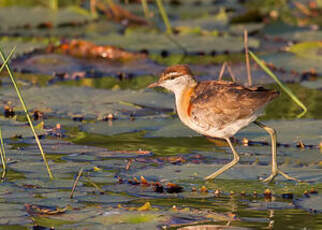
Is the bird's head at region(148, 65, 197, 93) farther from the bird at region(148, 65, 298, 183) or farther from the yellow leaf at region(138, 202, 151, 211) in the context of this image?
the yellow leaf at region(138, 202, 151, 211)

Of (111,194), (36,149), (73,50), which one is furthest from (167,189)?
(73,50)

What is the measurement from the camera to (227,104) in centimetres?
780

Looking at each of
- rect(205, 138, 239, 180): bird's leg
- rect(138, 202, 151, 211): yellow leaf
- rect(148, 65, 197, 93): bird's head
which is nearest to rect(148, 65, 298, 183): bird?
rect(205, 138, 239, 180): bird's leg

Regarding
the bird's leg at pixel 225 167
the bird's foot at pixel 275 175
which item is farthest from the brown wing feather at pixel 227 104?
the bird's foot at pixel 275 175

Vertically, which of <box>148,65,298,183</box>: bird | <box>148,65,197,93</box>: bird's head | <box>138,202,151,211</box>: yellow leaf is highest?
<box>148,65,197,93</box>: bird's head

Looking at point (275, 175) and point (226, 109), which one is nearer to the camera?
point (275, 175)

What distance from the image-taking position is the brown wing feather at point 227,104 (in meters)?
7.74

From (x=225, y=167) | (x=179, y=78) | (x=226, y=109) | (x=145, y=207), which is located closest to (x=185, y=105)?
(x=179, y=78)

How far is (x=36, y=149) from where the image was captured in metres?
Answer: 8.68

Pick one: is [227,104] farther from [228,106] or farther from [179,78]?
[179,78]

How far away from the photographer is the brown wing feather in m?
7.74

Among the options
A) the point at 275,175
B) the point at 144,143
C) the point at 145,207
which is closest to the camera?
the point at 145,207

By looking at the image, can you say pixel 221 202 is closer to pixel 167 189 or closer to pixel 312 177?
pixel 167 189

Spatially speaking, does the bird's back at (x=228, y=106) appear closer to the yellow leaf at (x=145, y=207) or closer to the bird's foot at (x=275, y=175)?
the bird's foot at (x=275, y=175)
